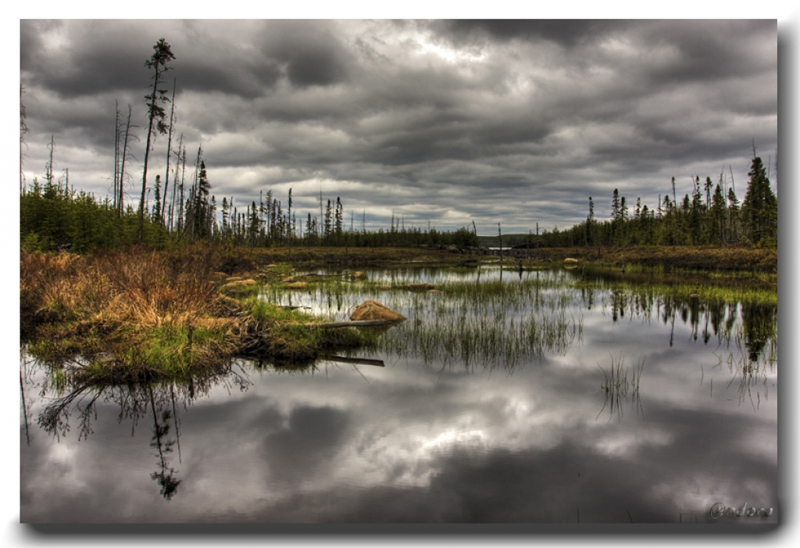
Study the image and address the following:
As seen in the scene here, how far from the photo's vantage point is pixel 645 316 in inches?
612

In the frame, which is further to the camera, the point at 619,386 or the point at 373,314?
the point at 373,314

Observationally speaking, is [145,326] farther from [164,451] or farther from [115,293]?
[164,451]

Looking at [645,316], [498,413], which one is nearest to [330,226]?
[645,316]

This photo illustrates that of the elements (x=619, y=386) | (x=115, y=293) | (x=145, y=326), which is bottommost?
(x=619, y=386)

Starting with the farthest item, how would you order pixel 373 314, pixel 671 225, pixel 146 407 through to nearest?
1. pixel 671 225
2. pixel 373 314
3. pixel 146 407

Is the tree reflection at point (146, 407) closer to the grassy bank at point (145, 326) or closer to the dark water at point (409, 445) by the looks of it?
the dark water at point (409, 445)

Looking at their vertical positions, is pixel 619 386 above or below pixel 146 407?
below

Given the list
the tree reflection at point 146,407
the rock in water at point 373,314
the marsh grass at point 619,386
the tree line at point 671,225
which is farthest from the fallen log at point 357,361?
the tree line at point 671,225

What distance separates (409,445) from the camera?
573cm

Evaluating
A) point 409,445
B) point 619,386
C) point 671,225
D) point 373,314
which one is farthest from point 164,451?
point 671,225

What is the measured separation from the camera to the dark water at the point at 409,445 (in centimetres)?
448

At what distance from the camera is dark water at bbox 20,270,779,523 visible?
14.7 ft

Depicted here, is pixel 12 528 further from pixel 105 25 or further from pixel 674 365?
pixel 674 365

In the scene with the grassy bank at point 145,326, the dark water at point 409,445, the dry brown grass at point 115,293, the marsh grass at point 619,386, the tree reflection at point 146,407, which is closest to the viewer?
the dark water at point 409,445
